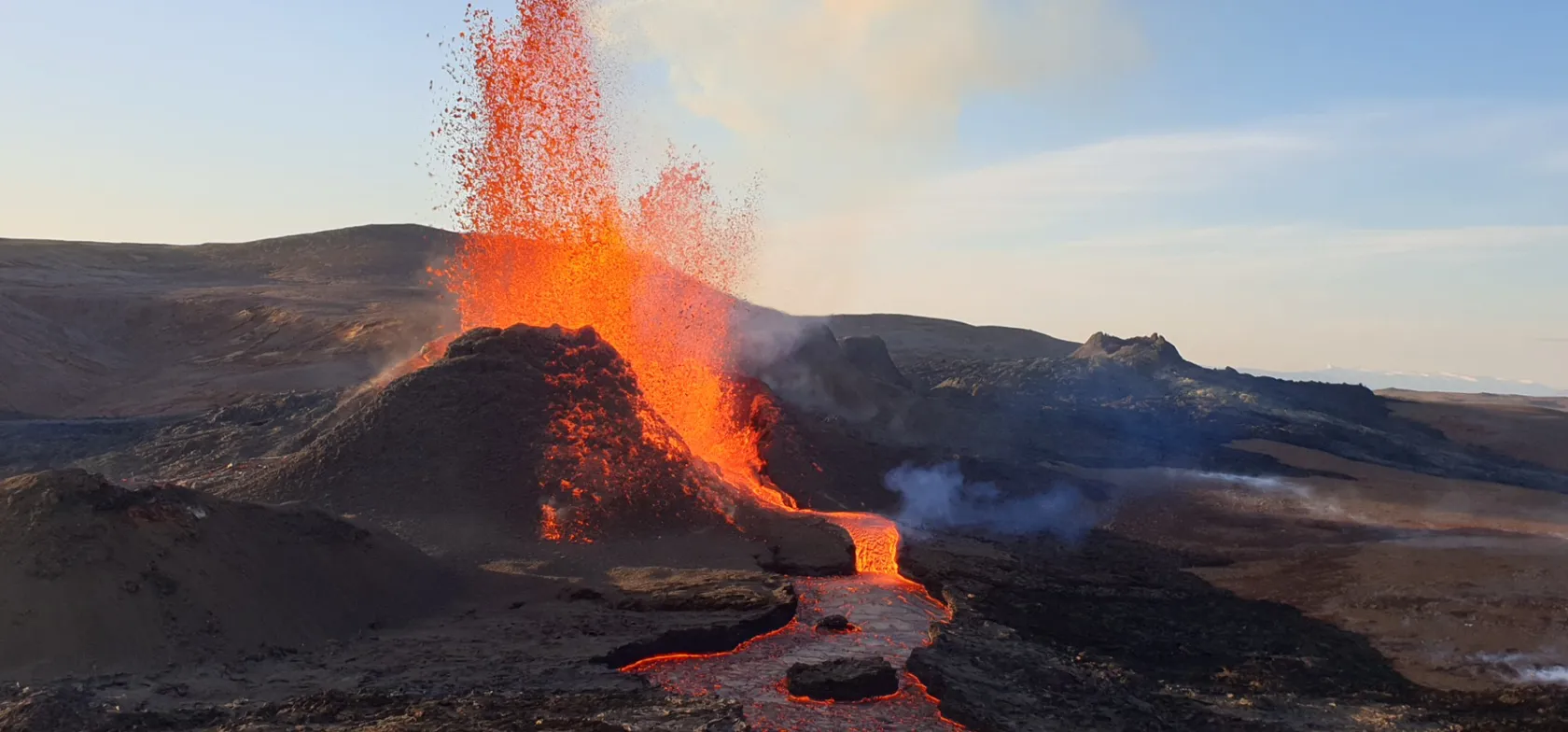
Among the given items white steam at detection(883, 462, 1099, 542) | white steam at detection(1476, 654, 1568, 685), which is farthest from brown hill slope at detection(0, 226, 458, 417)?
white steam at detection(1476, 654, 1568, 685)

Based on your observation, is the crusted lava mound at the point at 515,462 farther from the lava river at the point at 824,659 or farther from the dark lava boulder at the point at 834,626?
the dark lava boulder at the point at 834,626

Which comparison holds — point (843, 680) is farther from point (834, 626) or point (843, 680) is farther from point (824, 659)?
point (834, 626)

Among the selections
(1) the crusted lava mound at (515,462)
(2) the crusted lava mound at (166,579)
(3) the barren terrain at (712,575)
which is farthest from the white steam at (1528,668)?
(2) the crusted lava mound at (166,579)

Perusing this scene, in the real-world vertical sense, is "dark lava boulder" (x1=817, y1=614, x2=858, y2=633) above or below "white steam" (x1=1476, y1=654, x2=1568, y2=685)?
above

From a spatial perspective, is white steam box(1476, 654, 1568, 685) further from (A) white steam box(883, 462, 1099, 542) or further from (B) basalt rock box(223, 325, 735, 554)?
(B) basalt rock box(223, 325, 735, 554)

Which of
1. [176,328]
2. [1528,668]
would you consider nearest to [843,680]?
[1528,668]
